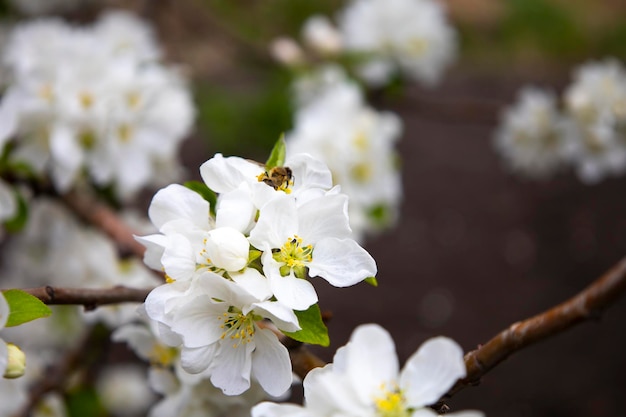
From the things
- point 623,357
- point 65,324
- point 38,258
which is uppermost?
point 623,357

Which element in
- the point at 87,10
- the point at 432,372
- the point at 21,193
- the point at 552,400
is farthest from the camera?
the point at 87,10

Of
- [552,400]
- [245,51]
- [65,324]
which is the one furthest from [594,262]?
[65,324]

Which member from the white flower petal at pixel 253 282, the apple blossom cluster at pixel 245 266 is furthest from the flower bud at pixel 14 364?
the white flower petal at pixel 253 282

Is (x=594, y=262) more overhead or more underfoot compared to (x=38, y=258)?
more overhead

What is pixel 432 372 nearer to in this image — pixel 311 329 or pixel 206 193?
pixel 311 329

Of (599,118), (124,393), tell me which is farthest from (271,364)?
(124,393)

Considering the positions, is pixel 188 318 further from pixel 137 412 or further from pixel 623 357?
pixel 623 357

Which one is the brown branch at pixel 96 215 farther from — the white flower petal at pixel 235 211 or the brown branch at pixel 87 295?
the white flower petal at pixel 235 211

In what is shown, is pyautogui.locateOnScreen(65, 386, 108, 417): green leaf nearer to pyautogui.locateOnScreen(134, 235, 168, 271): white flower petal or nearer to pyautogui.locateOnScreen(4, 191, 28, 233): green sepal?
pyautogui.locateOnScreen(4, 191, 28, 233): green sepal
